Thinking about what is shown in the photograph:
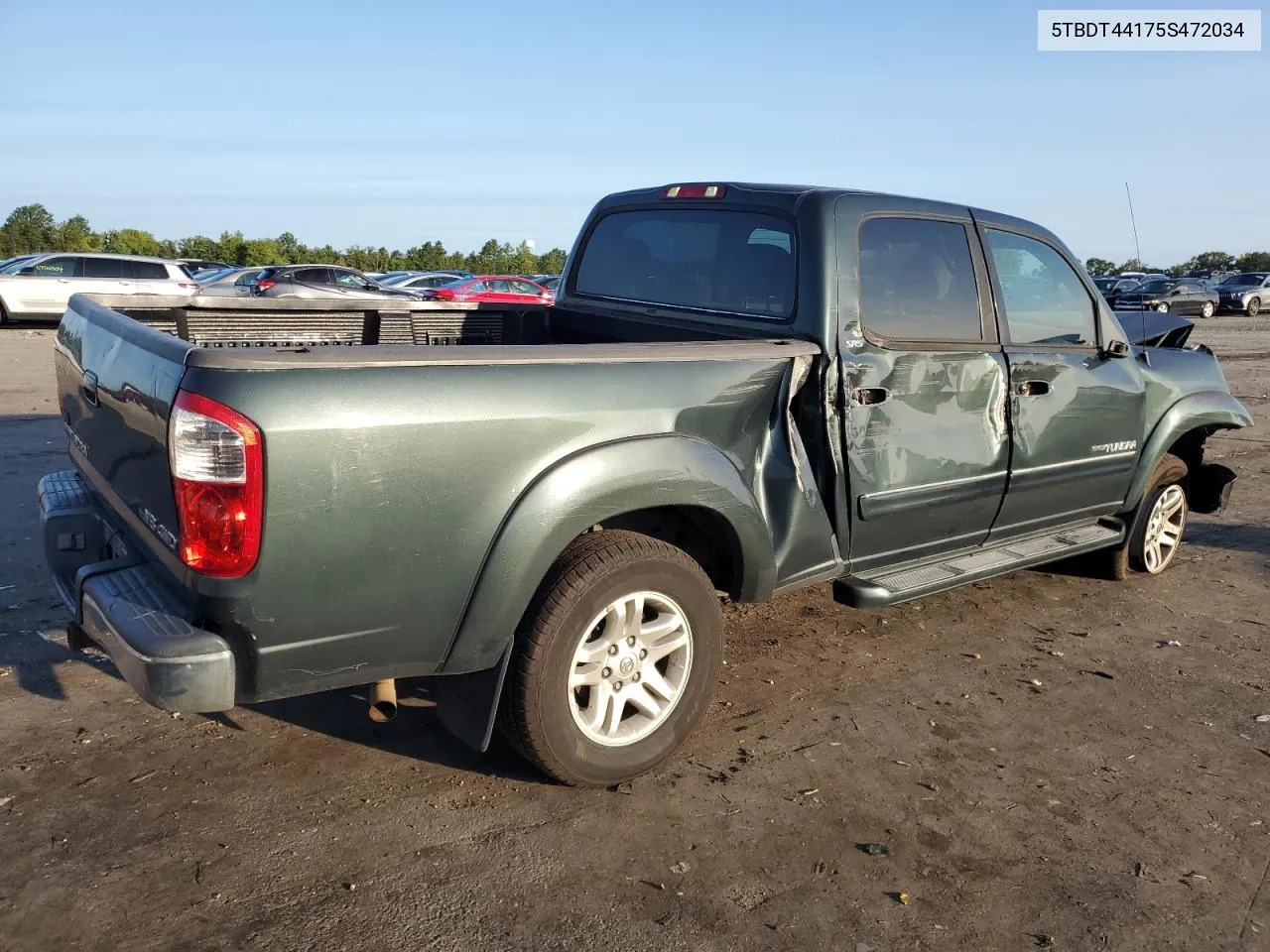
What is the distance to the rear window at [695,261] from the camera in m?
4.06

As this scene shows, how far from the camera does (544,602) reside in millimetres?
3070

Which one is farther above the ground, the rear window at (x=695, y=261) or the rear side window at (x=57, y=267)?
the rear side window at (x=57, y=267)

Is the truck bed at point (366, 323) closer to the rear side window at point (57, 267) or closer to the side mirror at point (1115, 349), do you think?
the side mirror at point (1115, 349)

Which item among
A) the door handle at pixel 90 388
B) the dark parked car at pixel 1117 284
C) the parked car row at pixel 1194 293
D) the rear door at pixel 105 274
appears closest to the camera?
the door handle at pixel 90 388

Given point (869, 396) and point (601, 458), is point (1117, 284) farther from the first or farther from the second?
point (601, 458)

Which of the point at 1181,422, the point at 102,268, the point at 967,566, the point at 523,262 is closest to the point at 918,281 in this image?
the point at 967,566

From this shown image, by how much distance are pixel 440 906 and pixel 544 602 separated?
870 mm

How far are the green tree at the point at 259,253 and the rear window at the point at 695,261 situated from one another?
41851 mm

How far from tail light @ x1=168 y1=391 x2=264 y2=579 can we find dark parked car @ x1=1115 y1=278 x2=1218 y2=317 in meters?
33.4

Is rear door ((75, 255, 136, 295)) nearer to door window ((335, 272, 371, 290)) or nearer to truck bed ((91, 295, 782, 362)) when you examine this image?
door window ((335, 272, 371, 290))

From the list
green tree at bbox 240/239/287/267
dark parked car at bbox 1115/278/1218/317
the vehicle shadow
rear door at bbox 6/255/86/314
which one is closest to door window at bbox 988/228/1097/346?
the vehicle shadow

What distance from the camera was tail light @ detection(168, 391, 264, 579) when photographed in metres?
2.50

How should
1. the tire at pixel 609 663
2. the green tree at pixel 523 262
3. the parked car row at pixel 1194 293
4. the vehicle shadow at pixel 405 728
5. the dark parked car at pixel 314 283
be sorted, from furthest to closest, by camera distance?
1. the green tree at pixel 523 262
2. the parked car row at pixel 1194 293
3. the dark parked car at pixel 314 283
4. the vehicle shadow at pixel 405 728
5. the tire at pixel 609 663

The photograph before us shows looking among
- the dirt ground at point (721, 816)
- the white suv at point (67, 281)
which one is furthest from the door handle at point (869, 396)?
the white suv at point (67, 281)
